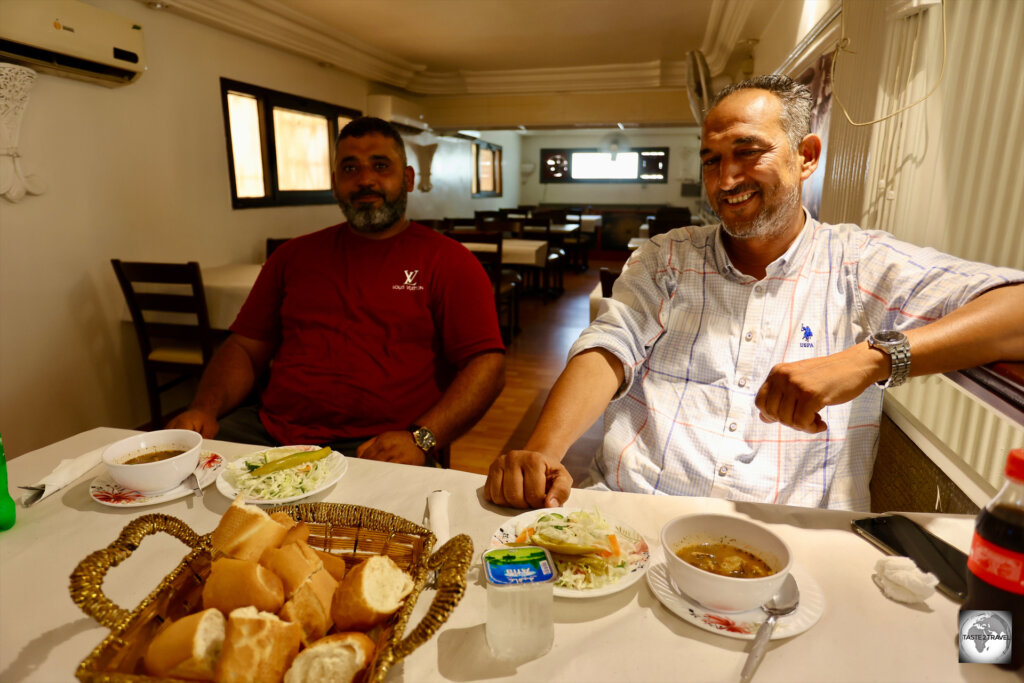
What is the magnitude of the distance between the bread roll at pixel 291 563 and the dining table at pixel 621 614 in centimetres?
15

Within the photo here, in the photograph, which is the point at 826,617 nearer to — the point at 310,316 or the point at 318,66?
the point at 310,316

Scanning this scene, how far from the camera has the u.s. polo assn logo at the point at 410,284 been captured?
1.82 meters

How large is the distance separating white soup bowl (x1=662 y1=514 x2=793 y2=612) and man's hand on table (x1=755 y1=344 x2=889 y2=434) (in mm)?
281

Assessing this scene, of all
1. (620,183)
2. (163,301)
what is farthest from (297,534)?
(620,183)

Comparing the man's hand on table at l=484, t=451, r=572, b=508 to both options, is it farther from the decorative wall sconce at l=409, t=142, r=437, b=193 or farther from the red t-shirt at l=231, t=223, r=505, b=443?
the decorative wall sconce at l=409, t=142, r=437, b=193

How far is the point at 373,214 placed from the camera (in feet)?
6.27

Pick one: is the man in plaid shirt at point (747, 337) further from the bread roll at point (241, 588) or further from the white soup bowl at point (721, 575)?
the bread roll at point (241, 588)

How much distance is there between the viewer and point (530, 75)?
6.86m

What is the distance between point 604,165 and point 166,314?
11.4m

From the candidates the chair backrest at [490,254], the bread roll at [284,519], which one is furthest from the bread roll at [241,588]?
the chair backrest at [490,254]

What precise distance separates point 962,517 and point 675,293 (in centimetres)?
69

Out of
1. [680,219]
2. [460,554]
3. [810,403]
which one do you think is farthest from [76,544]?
[680,219]

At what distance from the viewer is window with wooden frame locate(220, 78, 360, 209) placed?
4.29m

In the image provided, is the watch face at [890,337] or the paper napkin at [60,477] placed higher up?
the watch face at [890,337]
